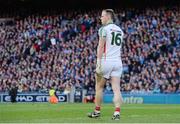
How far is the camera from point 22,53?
4488 cm

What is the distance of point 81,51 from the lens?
42.5 meters

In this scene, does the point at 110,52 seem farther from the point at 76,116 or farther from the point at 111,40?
the point at 76,116

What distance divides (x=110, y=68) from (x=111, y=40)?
0.65 metres

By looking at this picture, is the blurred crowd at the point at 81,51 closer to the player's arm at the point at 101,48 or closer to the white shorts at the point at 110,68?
the white shorts at the point at 110,68

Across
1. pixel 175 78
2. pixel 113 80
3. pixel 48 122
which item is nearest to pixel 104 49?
pixel 113 80

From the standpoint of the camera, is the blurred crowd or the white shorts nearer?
the white shorts

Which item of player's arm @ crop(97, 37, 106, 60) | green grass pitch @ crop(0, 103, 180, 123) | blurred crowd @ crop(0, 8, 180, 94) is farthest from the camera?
→ blurred crowd @ crop(0, 8, 180, 94)

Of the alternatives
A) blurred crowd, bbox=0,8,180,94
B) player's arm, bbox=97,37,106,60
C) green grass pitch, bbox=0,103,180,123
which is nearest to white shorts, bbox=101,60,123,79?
player's arm, bbox=97,37,106,60

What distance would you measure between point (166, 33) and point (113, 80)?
26197mm

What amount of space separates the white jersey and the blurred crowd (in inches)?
861

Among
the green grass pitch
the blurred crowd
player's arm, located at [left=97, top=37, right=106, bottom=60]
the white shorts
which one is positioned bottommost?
the green grass pitch

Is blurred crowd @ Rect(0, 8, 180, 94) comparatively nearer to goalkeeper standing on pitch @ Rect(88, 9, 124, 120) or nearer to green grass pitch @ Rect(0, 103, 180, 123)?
green grass pitch @ Rect(0, 103, 180, 123)

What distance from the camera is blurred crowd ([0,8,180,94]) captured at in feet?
126

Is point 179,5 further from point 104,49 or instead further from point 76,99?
point 104,49
